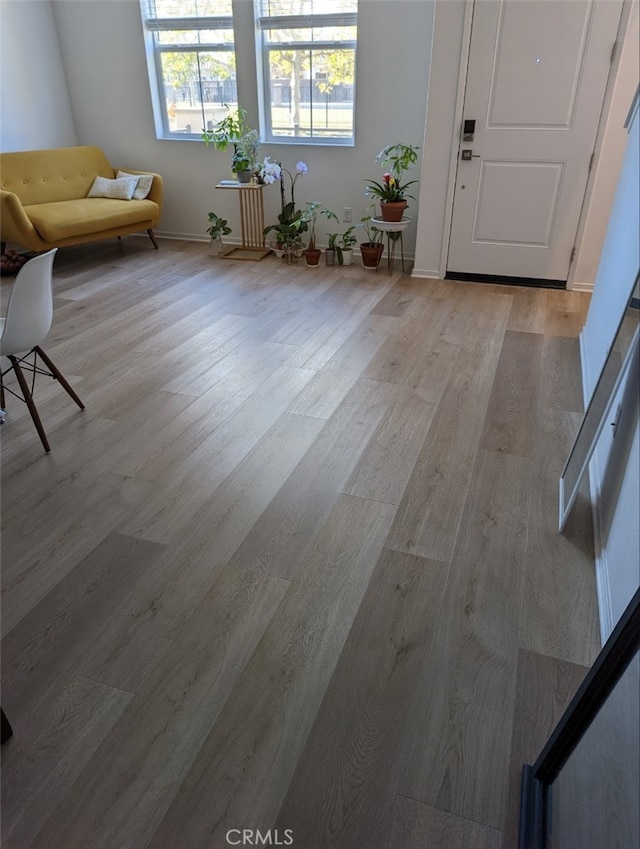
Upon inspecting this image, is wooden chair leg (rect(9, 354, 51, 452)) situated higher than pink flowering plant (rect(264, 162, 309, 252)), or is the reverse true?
pink flowering plant (rect(264, 162, 309, 252))

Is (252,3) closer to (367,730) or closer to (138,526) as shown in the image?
(138,526)

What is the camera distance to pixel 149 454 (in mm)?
2377

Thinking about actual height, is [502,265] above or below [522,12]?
below

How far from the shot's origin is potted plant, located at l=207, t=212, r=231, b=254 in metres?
5.14

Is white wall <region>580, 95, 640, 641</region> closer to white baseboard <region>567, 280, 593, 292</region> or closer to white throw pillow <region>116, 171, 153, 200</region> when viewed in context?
white baseboard <region>567, 280, 593, 292</region>

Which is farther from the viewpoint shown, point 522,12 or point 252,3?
point 252,3

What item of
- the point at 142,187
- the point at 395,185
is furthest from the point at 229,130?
the point at 395,185

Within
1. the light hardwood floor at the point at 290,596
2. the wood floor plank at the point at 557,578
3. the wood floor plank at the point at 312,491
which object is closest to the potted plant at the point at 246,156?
the light hardwood floor at the point at 290,596

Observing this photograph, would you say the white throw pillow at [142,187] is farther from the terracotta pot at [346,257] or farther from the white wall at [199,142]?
the terracotta pot at [346,257]

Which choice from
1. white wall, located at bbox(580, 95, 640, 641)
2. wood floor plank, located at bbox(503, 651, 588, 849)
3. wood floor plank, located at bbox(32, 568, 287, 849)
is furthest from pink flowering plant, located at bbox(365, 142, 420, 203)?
wood floor plank, located at bbox(503, 651, 588, 849)

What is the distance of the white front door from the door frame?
3cm

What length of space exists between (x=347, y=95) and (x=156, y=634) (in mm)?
4600

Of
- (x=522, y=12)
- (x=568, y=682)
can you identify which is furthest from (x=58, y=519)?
(x=522, y=12)

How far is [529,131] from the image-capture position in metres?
3.93
